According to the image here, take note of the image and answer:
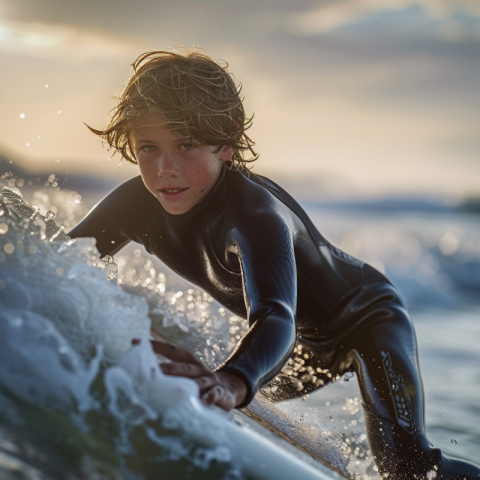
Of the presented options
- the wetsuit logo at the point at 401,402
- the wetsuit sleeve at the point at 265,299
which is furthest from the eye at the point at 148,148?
the wetsuit logo at the point at 401,402

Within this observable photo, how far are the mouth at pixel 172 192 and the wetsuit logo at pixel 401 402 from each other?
0.99m

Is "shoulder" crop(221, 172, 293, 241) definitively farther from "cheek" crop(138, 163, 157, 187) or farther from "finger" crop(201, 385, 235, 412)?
"finger" crop(201, 385, 235, 412)

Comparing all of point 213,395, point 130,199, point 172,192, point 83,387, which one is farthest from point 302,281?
point 83,387

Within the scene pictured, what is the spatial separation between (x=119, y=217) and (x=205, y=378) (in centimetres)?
133

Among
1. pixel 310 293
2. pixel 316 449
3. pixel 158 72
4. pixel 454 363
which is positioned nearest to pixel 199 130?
pixel 158 72

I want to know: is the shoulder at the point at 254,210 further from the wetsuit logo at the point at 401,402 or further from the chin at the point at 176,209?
the wetsuit logo at the point at 401,402

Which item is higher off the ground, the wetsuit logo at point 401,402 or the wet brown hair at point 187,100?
the wet brown hair at point 187,100

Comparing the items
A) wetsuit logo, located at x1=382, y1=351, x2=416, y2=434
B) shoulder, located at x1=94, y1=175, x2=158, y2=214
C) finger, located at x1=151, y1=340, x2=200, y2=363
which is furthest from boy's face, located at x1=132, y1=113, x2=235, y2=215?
wetsuit logo, located at x1=382, y1=351, x2=416, y2=434

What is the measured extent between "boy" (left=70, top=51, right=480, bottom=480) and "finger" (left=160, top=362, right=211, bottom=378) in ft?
0.67

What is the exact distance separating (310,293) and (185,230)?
1.74 feet

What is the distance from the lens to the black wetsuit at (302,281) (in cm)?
172

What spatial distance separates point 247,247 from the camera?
168cm

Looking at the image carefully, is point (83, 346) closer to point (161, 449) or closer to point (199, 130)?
point (161, 449)

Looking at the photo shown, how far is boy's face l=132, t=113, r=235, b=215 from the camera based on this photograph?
1821 mm
